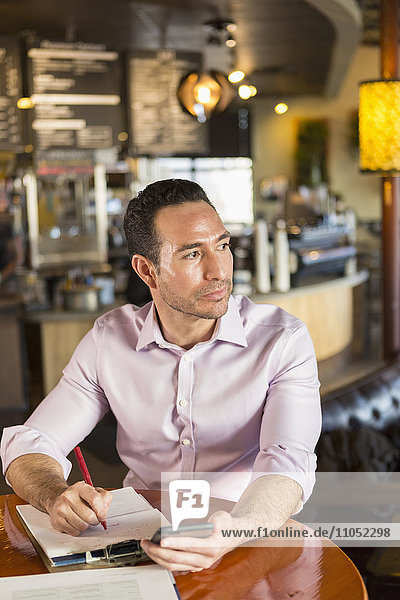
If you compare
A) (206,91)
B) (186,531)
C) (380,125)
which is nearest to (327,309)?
(206,91)

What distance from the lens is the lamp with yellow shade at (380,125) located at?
141 inches

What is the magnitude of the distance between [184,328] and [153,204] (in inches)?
12.7

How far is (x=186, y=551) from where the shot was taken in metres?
1.31

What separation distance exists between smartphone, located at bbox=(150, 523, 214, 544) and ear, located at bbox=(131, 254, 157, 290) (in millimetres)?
759

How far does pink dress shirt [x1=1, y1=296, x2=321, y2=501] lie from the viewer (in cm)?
185

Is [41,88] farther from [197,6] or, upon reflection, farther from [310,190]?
[310,190]

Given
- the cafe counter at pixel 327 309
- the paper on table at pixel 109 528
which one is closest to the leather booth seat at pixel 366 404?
the paper on table at pixel 109 528

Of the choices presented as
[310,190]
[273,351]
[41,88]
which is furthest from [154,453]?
[310,190]

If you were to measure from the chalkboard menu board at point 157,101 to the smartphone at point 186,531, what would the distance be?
5016 millimetres

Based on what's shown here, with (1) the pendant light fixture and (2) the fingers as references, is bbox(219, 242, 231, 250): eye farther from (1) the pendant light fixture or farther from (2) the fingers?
(1) the pendant light fixture

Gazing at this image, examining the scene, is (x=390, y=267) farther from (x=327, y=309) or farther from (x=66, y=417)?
(x=66, y=417)

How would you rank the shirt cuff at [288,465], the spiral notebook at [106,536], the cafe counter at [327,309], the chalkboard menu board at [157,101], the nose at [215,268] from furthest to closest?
the chalkboard menu board at [157,101], the cafe counter at [327,309], the nose at [215,268], the shirt cuff at [288,465], the spiral notebook at [106,536]

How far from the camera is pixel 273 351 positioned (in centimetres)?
186

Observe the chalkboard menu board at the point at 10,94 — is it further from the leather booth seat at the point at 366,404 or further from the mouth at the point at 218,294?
the mouth at the point at 218,294
